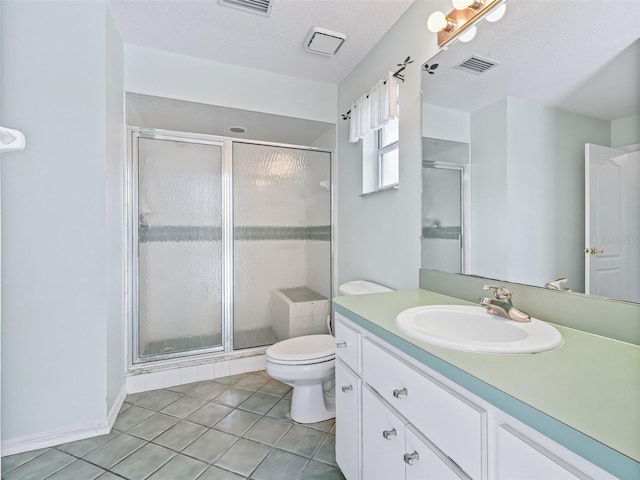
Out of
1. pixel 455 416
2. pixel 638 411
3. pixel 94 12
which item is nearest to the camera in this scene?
pixel 638 411

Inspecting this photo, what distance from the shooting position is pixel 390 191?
1937 millimetres

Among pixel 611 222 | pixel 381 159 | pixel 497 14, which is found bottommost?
pixel 611 222

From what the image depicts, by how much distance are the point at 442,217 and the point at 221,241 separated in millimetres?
1702

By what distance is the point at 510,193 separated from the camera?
117 centimetres

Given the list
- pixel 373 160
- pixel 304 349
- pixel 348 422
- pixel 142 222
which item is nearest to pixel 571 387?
pixel 348 422

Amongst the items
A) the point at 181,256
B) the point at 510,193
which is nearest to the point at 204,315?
the point at 181,256

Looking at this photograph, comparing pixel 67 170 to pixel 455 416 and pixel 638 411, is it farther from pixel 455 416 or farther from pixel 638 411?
pixel 638 411

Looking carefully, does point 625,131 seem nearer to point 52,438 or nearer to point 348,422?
point 348,422

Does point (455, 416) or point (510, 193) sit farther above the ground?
point (510, 193)

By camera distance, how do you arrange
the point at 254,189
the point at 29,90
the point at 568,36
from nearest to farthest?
1. the point at 568,36
2. the point at 29,90
3. the point at 254,189

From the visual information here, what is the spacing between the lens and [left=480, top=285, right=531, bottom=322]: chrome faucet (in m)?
0.98

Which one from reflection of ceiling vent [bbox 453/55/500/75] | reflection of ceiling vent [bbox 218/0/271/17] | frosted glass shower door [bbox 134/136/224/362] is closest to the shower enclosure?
frosted glass shower door [bbox 134/136/224/362]

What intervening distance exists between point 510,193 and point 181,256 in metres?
2.19

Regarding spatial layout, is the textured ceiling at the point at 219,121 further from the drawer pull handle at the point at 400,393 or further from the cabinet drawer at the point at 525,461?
the cabinet drawer at the point at 525,461
